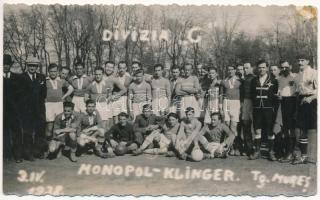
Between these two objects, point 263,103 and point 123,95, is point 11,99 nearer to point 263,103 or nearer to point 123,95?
point 123,95

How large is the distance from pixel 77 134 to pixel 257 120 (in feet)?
6.59

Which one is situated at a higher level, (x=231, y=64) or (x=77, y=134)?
(x=231, y=64)

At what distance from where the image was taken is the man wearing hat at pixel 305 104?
551 centimetres

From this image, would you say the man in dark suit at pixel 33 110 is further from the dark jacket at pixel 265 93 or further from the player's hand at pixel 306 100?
the player's hand at pixel 306 100

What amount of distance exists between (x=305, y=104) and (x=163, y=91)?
158 centimetres

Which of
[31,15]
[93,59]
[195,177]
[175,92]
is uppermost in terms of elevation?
[31,15]

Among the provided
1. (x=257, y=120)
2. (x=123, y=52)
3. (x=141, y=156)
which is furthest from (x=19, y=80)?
(x=257, y=120)

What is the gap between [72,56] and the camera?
5.57 meters

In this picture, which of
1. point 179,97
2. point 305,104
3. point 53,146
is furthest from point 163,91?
point 305,104

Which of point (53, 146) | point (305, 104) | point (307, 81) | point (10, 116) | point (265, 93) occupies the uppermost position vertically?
point (307, 81)

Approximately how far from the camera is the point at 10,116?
551cm

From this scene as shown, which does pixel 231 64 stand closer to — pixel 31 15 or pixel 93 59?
pixel 93 59

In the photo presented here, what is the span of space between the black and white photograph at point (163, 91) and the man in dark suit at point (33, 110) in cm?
1

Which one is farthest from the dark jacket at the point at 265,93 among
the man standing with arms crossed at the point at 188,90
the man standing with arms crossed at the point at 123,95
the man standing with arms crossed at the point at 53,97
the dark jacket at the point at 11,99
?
the dark jacket at the point at 11,99
